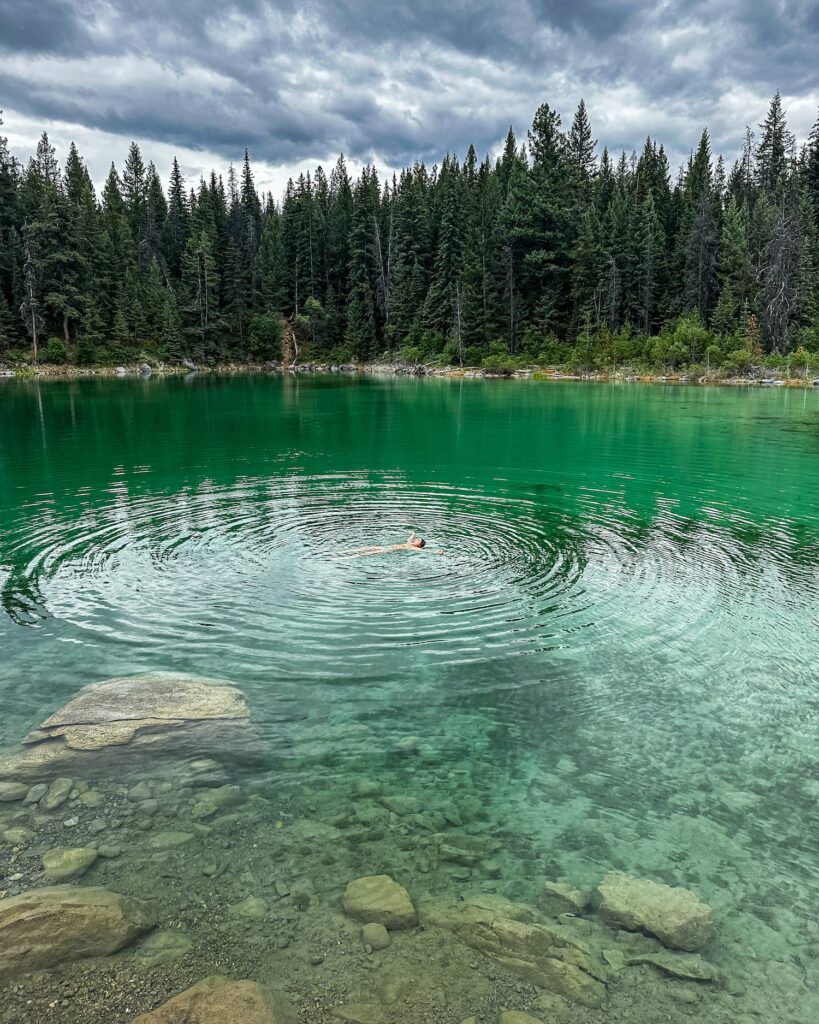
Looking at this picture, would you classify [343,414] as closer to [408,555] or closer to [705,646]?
[408,555]

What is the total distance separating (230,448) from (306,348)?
7849cm

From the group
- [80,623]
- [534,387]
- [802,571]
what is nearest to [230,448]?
[80,623]

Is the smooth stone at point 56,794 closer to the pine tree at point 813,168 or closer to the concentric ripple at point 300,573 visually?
the concentric ripple at point 300,573

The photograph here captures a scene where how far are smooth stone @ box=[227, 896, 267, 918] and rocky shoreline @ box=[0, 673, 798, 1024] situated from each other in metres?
0.01

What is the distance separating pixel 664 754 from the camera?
587 centimetres

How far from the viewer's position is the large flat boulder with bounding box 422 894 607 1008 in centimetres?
362

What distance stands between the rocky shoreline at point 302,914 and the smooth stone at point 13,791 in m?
0.02

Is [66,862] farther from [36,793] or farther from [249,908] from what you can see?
[249,908]

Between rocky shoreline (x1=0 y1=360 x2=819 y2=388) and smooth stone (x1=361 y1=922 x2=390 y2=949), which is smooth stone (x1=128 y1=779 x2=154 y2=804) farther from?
rocky shoreline (x1=0 y1=360 x2=819 y2=388)

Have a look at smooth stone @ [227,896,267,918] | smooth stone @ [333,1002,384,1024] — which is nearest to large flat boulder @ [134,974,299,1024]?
smooth stone @ [333,1002,384,1024]

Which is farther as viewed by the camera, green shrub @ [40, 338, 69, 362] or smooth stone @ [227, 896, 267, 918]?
green shrub @ [40, 338, 69, 362]

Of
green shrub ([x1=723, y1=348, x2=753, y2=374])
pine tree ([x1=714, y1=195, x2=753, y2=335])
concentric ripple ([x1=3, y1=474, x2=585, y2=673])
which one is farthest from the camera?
pine tree ([x1=714, y1=195, x2=753, y2=335])

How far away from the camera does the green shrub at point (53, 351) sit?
72188 millimetres

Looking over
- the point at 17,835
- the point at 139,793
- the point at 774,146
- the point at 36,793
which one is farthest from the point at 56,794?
the point at 774,146
